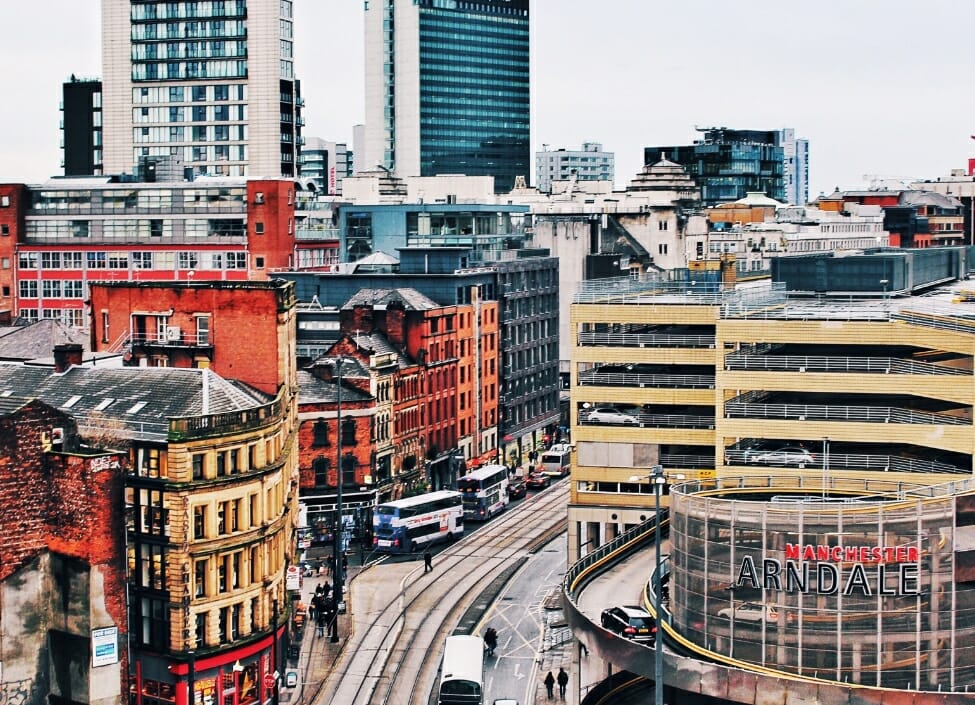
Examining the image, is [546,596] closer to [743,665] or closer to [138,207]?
[743,665]

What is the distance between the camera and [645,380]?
424 feet

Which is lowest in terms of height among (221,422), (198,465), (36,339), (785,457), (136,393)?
(785,457)

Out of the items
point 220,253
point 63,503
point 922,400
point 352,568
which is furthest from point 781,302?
point 220,253

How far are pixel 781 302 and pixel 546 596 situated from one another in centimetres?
2662

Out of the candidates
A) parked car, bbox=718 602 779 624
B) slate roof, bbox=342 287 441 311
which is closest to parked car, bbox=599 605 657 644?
parked car, bbox=718 602 779 624

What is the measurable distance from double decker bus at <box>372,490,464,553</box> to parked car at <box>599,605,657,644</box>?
179 ft

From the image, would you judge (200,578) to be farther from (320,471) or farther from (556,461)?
(556,461)

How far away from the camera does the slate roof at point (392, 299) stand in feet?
547

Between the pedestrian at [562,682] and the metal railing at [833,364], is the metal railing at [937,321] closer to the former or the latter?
the metal railing at [833,364]

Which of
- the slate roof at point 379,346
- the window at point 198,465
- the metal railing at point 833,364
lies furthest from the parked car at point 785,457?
the slate roof at point 379,346

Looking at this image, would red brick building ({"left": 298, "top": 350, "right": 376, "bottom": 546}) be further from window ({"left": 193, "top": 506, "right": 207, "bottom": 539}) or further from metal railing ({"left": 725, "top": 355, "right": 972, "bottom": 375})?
window ({"left": 193, "top": 506, "right": 207, "bottom": 539})

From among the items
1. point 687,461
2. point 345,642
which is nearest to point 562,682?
point 345,642

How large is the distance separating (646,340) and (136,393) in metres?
38.0

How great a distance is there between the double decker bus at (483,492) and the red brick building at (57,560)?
6088cm
